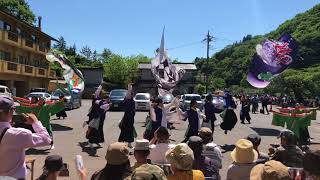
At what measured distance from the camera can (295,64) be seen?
2719 inches

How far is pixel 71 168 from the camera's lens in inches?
423

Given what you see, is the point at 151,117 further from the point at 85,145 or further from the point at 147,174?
the point at 147,174

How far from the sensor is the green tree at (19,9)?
60.1 m

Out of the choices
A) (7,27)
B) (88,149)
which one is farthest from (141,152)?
(7,27)

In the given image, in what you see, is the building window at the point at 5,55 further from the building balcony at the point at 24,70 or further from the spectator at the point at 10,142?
the spectator at the point at 10,142

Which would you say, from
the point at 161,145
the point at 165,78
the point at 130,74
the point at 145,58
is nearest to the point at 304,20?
the point at 145,58

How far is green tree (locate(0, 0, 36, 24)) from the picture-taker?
60.1m

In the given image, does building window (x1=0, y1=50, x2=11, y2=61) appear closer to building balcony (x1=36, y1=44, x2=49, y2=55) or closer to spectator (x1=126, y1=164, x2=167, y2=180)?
building balcony (x1=36, y1=44, x2=49, y2=55)

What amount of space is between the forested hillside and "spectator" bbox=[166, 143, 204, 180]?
54.6 m

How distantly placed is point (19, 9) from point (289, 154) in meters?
60.0

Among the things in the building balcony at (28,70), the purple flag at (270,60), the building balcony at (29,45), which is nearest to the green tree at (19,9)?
the building balcony at (29,45)

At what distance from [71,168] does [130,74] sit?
78904 mm

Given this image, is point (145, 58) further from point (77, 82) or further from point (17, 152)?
point (17, 152)

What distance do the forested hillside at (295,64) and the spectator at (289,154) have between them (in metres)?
52.4
